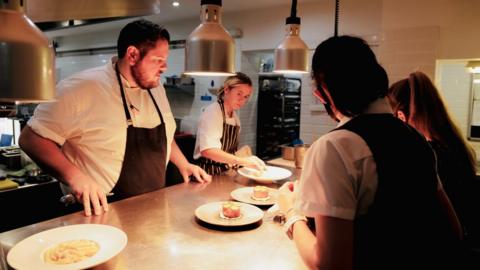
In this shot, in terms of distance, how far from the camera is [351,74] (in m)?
0.99

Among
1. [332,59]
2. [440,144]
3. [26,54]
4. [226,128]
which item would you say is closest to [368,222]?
[332,59]

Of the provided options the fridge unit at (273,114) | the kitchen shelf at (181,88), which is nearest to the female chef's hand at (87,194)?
the fridge unit at (273,114)

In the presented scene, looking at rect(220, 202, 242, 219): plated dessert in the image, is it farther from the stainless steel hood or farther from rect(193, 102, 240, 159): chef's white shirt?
rect(193, 102, 240, 159): chef's white shirt

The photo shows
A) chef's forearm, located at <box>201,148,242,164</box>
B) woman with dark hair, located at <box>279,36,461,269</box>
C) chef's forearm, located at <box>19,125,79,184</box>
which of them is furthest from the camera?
chef's forearm, located at <box>201,148,242,164</box>

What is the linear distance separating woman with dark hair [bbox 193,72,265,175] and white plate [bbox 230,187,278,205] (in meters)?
0.65

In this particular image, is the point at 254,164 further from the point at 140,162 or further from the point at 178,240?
the point at 178,240

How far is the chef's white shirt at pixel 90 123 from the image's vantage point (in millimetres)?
1732

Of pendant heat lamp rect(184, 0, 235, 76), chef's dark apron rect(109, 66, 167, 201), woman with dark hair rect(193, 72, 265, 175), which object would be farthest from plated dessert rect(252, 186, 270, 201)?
woman with dark hair rect(193, 72, 265, 175)

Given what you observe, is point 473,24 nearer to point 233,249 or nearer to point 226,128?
point 226,128

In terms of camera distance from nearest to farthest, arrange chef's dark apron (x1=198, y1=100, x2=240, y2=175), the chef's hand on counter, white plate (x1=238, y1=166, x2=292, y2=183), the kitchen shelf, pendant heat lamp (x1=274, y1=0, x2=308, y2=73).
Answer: pendant heat lamp (x1=274, y1=0, x2=308, y2=73) → white plate (x1=238, y1=166, x2=292, y2=183) → the chef's hand on counter → chef's dark apron (x1=198, y1=100, x2=240, y2=175) → the kitchen shelf

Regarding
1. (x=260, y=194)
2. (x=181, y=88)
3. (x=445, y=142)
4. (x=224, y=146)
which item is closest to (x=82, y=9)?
(x=260, y=194)

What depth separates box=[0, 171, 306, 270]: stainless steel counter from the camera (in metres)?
1.13

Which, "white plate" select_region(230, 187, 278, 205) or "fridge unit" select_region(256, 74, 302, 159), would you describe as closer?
"white plate" select_region(230, 187, 278, 205)

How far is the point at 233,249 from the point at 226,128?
69.1 inches
